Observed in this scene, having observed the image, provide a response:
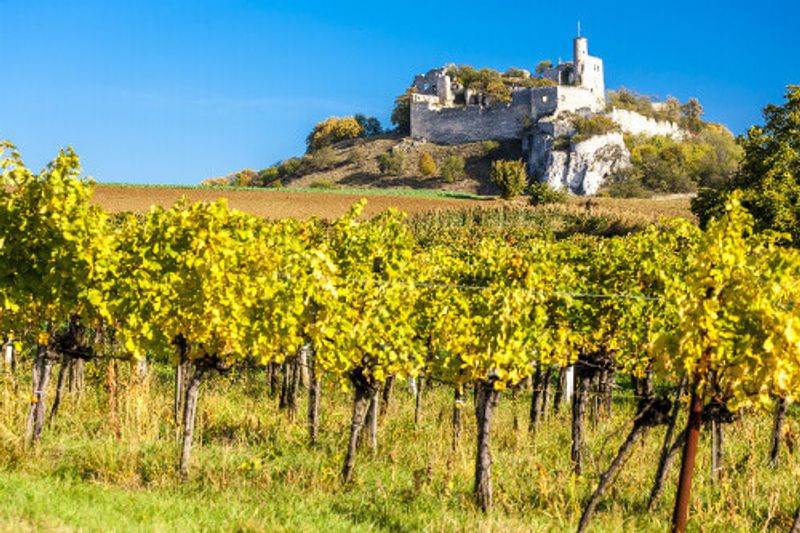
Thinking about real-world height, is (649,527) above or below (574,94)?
below

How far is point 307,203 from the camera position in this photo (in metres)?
56.9

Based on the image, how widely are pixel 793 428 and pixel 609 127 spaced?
257 feet

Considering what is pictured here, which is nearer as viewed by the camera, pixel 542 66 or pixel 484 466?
pixel 484 466

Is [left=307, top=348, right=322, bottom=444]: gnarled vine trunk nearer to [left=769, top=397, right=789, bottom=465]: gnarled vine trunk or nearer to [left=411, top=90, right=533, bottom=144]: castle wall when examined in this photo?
[left=769, top=397, right=789, bottom=465]: gnarled vine trunk

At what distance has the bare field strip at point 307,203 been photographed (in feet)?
165

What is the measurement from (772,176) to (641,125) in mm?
71423

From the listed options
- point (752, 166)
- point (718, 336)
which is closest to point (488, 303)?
point (718, 336)

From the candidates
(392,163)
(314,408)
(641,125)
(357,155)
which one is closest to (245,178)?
(357,155)

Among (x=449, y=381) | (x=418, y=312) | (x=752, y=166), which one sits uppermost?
(x=752, y=166)

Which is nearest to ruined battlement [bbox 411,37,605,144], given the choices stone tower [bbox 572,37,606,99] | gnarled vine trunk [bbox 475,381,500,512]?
stone tower [bbox 572,37,606,99]

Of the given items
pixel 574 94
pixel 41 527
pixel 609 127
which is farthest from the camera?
pixel 574 94

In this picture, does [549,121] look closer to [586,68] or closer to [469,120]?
[469,120]

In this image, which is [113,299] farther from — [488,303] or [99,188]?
[99,188]

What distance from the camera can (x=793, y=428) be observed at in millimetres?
13016
